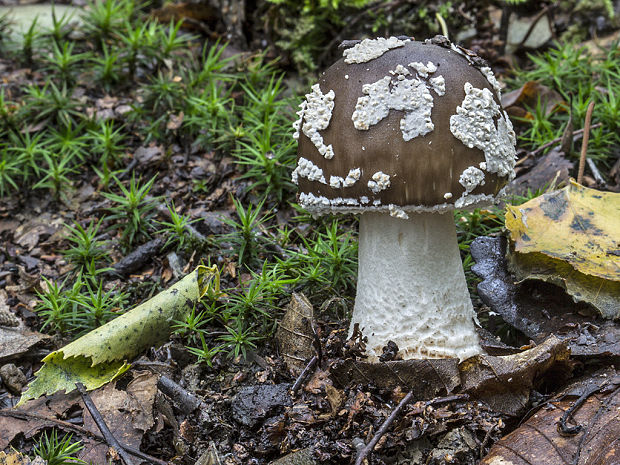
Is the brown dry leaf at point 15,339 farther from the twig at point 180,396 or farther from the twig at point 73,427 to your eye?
the twig at point 180,396

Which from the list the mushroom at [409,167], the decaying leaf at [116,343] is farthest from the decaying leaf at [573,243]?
the decaying leaf at [116,343]

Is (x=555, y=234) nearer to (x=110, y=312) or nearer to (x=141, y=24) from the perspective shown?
(x=110, y=312)

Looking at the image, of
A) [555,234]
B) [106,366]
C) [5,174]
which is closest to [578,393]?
[555,234]

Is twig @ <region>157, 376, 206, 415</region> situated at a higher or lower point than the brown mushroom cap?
lower

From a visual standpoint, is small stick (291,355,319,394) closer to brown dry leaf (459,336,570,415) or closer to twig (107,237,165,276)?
brown dry leaf (459,336,570,415)

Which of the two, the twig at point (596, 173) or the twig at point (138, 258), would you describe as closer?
the twig at point (138, 258)

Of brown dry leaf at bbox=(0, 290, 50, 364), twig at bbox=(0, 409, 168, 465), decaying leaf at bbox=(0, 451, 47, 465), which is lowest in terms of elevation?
twig at bbox=(0, 409, 168, 465)

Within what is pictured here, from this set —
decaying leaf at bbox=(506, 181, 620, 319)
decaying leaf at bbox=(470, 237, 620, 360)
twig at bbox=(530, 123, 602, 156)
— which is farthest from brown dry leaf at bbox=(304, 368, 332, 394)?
twig at bbox=(530, 123, 602, 156)
